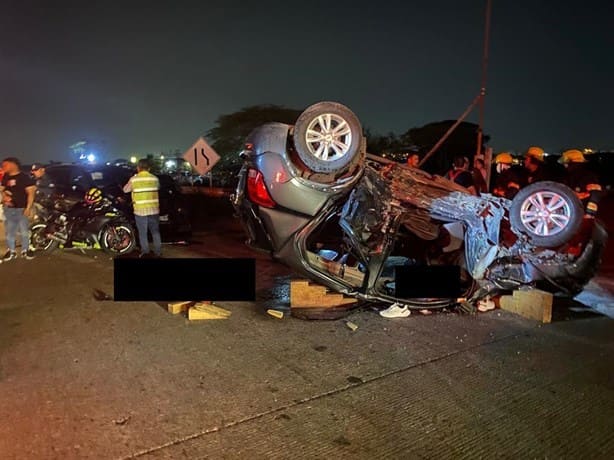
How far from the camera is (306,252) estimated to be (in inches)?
208

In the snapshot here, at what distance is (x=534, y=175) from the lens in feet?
23.8

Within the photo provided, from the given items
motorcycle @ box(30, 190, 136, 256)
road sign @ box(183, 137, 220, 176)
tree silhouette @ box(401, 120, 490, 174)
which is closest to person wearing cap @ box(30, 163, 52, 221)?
motorcycle @ box(30, 190, 136, 256)

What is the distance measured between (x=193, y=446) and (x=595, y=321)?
183 inches

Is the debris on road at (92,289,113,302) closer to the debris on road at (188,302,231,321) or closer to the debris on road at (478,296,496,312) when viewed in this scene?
the debris on road at (188,302,231,321)

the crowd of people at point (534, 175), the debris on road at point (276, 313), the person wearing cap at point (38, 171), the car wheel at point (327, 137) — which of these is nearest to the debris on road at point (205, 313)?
the debris on road at point (276, 313)

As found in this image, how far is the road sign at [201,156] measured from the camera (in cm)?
1084

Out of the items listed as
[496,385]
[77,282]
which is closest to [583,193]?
[496,385]

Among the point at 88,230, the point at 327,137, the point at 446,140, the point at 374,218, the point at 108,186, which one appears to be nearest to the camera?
the point at 327,137

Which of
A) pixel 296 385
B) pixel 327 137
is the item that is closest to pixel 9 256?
pixel 327 137

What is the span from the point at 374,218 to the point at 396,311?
1.05 m

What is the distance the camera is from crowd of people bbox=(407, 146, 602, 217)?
6.34 m

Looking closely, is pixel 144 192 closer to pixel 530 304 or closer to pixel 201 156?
pixel 201 156

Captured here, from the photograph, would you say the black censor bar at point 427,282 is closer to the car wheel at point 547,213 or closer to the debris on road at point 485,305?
the debris on road at point 485,305

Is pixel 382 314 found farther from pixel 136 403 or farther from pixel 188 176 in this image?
pixel 188 176
